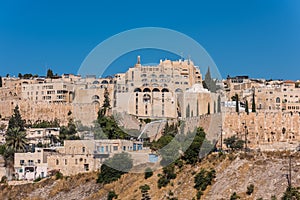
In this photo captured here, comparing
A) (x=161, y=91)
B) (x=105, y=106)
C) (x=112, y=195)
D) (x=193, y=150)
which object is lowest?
(x=112, y=195)

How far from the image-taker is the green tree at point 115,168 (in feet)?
157

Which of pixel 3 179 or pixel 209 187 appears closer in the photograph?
pixel 209 187

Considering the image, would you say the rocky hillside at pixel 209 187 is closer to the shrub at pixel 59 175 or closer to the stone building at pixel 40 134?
the shrub at pixel 59 175

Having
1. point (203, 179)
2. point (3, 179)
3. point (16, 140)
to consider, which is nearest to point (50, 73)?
point (16, 140)

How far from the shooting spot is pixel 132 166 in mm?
48469

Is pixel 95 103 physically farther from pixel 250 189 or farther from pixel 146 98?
pixel 250 189

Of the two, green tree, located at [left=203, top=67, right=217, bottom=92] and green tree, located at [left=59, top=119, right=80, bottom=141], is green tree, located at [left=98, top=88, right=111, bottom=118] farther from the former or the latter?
green tree, located at [left=203, top=67, right=217, bottom=92]

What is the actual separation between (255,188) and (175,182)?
577 centimetres

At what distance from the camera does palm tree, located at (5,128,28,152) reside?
55.6 m

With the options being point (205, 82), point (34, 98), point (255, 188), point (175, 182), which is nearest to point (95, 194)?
point (175, 182)

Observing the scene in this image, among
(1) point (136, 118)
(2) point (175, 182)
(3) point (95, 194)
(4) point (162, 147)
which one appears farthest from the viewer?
(1) point (136, 118)

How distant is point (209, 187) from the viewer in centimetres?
4175

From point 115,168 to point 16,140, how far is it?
11.0m

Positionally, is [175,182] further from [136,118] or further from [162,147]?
[136,118]
